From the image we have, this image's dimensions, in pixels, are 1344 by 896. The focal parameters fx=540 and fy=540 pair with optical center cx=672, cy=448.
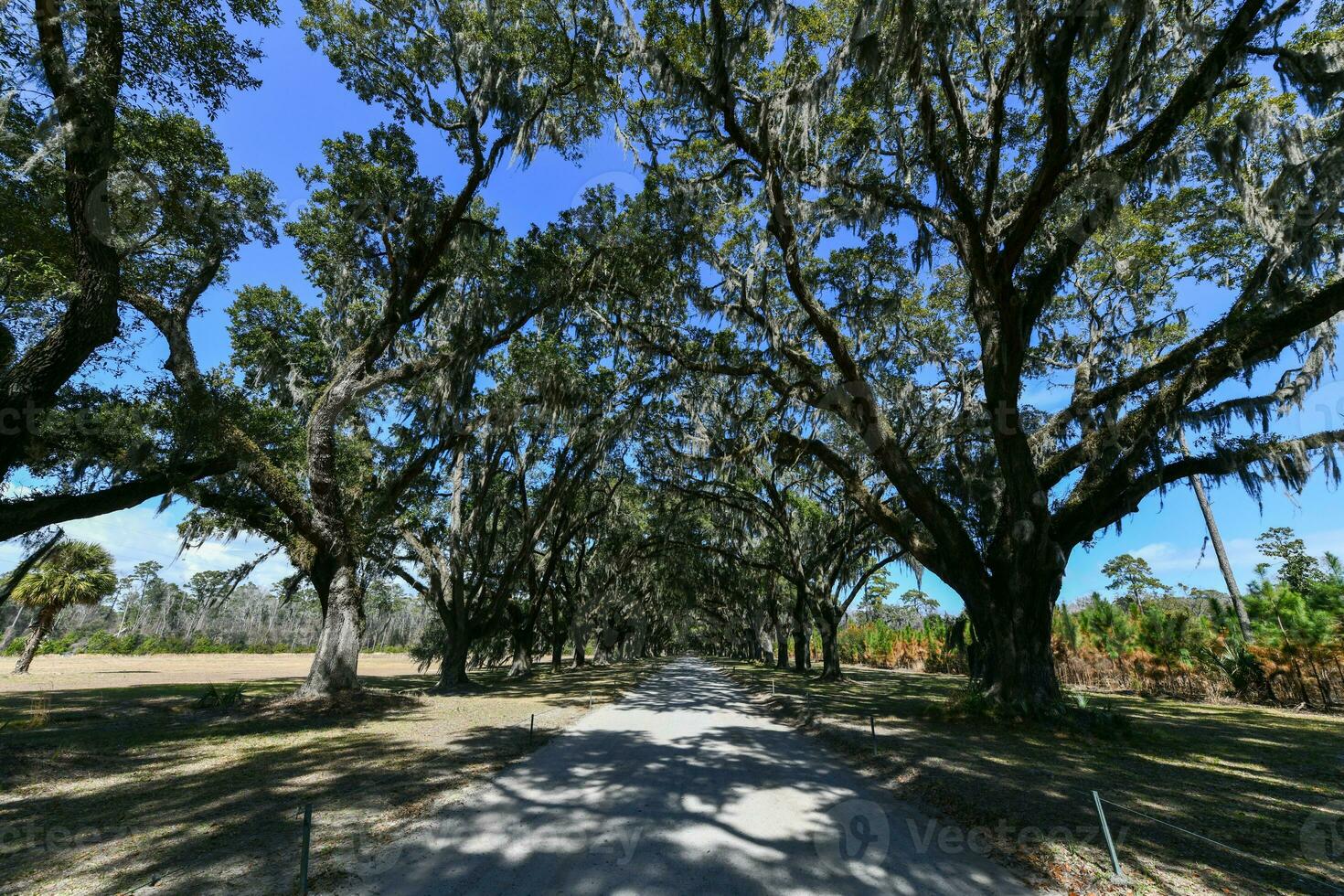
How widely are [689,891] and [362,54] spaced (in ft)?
48.1

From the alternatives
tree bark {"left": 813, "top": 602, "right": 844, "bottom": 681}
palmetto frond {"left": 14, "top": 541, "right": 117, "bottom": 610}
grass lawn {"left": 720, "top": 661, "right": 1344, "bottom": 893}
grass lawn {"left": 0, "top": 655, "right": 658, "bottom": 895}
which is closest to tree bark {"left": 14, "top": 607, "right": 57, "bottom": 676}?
palmetto frond {"left": 14, "top": 541, "right": 117, "bottom": 610}

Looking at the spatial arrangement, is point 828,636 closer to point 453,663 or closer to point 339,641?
point 453,663

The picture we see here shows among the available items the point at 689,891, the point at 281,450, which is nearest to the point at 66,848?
the point at 689,891

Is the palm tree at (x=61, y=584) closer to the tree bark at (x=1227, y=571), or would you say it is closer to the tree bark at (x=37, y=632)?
the tree bark at (x=37, y=632)

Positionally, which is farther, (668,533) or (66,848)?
(668,533)

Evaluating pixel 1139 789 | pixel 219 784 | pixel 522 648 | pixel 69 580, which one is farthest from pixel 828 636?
pixel 69 580

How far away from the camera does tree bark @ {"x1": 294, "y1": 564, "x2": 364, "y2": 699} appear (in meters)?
12.4

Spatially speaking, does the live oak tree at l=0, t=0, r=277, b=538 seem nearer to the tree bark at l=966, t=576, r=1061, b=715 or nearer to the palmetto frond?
the tree bark at l=966, t=576, r=1061, b=715

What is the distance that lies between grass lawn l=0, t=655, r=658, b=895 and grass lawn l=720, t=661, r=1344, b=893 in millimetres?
5029

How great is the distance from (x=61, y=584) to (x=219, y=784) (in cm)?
2710

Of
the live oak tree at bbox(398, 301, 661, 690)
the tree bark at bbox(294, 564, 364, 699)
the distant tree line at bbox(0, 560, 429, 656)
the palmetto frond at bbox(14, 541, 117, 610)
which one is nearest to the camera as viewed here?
the tree bark at bbox(294, 564, 364, 699)

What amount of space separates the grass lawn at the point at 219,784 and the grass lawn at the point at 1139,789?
503 centimetres

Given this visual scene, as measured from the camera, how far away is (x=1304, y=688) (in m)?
14.1

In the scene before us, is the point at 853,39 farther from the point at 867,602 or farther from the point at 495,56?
the point at 867,602
